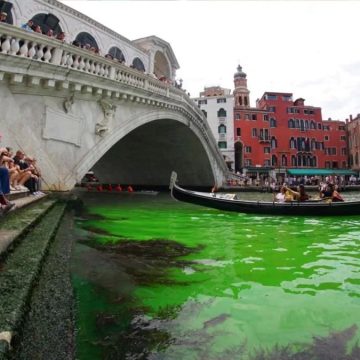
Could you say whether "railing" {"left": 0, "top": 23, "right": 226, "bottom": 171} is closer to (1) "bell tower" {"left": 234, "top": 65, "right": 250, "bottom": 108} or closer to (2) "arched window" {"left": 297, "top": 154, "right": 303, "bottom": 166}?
(2) "arched window" {"left": 297, "top": 154, "right": 303, "bottom": 166}

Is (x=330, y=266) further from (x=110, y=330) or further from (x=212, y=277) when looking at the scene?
(x=110, y=330)

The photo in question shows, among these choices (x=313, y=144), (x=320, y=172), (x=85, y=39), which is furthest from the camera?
(x=313, y=144)

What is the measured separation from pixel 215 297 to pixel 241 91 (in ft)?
125

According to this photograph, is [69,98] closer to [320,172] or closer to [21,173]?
[21,173]

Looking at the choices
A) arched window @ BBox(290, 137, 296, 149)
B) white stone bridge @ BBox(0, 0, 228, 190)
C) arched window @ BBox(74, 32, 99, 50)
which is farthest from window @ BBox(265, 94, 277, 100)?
arched window @ BBox(74, 32, 99, 50)

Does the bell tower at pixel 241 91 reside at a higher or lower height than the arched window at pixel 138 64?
higher

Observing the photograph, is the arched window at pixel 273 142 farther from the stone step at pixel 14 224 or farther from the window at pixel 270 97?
the stone step at pixel 14 224

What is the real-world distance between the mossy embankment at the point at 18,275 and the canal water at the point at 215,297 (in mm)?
377

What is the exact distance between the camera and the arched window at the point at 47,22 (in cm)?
1131

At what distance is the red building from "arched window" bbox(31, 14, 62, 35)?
2359 cm

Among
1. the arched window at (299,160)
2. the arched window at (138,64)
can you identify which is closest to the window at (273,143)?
the arched window at (299,160)

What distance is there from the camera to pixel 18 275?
78.5 inches

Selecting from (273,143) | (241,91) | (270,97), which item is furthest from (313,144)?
(241,91)

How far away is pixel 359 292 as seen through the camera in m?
2.79
